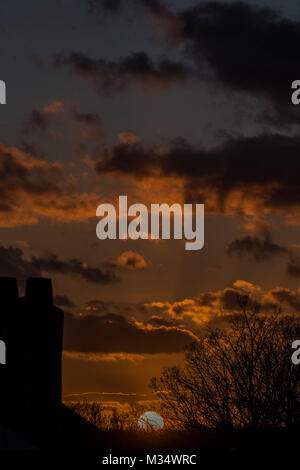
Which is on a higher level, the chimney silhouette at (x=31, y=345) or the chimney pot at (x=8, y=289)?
the chimney pot at (x=8, y=289)

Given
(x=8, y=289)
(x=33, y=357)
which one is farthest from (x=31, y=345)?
(x=8, y=289)

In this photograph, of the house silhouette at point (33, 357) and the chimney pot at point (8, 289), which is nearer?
the house silhouette at point (33, 357)

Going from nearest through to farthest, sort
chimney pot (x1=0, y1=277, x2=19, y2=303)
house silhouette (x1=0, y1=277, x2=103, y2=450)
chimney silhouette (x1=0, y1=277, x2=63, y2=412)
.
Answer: house silhouette (x1=0, y1=277, x2=103, y2=450)
chimney silhouette (x1=0, y1=277, x2=63, y2=412)
chimney pot (x1=0, y1=277, x2=19, y2=303)

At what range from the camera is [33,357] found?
29703 millimetres

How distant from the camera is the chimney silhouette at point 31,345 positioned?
2903 centimetres

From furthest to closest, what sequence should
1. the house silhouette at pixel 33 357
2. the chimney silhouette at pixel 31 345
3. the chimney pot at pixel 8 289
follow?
the chimney pot at pixel 8 289 < the chimney silhouette at pixel 31 345 < the house silhouette at pixel 33 357

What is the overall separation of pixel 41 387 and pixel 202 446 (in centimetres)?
1232

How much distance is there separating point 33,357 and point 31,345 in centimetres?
50

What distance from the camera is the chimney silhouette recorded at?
2903cm

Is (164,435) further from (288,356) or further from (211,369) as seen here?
(288,356)

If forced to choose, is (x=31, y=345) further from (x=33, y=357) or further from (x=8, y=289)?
(x=8, y=289)

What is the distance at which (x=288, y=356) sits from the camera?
43.1m
